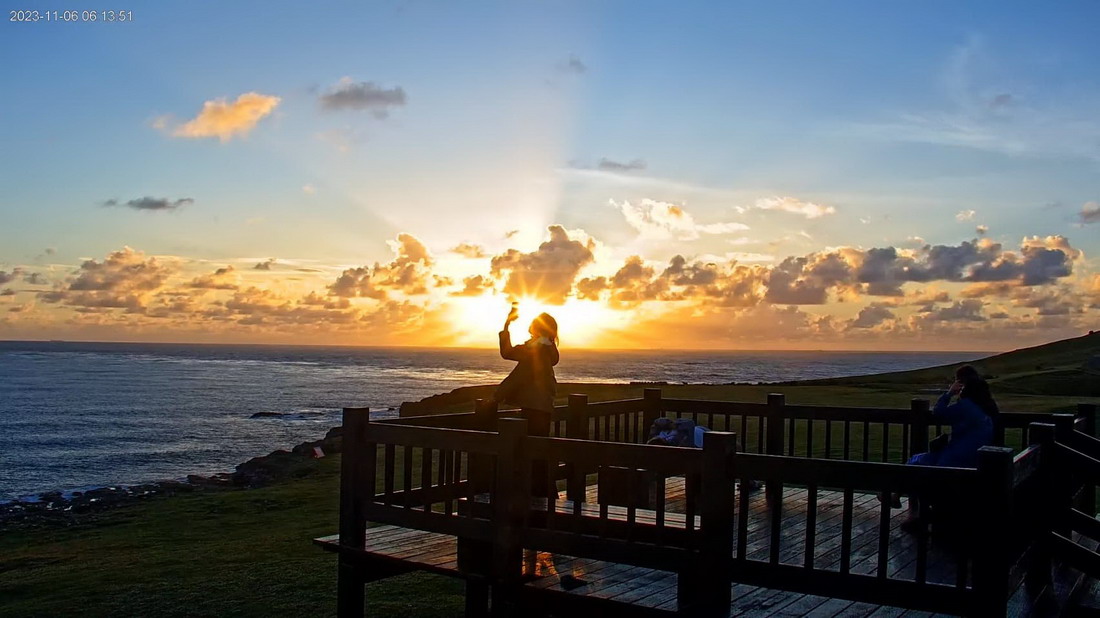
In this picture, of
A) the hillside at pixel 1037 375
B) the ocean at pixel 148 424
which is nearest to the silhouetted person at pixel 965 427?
the ocean at pixel 148 424

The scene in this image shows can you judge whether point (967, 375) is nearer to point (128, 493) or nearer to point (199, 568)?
point (199, 568)

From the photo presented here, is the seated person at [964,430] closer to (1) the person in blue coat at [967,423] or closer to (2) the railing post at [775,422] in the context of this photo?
(1) the person in blue coat at [967,423]

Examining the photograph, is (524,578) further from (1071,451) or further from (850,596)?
(1071,451)

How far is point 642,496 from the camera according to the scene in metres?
7.38

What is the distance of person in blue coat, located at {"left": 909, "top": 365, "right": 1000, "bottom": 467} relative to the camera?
8.69m

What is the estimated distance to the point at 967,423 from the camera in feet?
28.7

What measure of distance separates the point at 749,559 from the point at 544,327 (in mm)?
3559

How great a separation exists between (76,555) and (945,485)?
16692 millimetres

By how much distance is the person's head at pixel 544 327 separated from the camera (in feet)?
30.4

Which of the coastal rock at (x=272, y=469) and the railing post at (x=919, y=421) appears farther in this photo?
the coastal rock at (x=272, y=469)

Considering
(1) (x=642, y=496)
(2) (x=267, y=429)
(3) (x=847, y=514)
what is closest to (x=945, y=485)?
(3) (x=847, y=514)

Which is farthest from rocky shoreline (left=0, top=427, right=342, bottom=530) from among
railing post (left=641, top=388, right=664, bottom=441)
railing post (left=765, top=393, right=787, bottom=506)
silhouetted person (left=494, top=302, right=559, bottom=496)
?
railing post (left=765, top=393, right=787, bottom=506)

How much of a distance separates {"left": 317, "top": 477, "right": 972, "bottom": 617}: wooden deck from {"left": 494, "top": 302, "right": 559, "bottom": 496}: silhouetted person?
945mm

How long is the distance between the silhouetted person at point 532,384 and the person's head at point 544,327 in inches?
1.7
